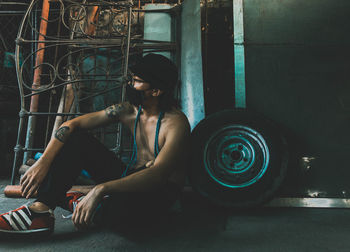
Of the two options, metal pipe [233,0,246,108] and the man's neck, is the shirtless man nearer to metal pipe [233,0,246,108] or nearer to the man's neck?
A: the man's neck

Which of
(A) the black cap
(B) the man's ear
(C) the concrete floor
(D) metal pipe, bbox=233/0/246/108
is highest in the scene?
(D) metal pipe, bbox=233/0/246/108

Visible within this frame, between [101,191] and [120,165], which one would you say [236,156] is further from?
[101,191]

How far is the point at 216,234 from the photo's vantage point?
5.19 feet

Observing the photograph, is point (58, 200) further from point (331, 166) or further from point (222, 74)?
point (331, 166)

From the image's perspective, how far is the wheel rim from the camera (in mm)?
2117

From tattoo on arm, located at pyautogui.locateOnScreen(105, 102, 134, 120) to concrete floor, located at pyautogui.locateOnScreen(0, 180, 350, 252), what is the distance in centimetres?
82

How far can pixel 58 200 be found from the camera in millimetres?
1530

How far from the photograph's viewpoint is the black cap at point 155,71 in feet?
5.41

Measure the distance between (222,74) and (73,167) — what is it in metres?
1.63

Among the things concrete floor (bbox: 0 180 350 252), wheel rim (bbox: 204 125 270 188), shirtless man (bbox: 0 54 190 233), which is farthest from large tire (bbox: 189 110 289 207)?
shirtless man (bbox: 0 54 190 233)

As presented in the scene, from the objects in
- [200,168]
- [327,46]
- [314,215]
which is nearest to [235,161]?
[200,168]

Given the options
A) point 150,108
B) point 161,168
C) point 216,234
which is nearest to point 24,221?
point 161,168

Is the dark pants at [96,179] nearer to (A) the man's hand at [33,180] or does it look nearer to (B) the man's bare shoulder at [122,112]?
(A) the man's hand at [33,180]

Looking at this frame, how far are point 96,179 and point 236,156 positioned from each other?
4.02 feet
